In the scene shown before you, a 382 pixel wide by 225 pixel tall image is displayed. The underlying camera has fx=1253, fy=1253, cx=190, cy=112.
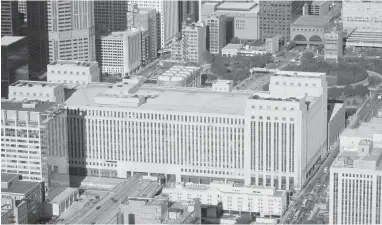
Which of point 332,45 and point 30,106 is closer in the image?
point 30,106

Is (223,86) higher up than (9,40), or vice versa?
(9,40)

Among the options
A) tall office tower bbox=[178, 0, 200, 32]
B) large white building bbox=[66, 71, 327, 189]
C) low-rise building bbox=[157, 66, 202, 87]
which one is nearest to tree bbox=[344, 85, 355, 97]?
low-rise building bbox=[157, 66, 202, 87]

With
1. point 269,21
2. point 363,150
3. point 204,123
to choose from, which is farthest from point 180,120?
point 269,21

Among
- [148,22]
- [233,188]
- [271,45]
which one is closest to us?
[233,188]

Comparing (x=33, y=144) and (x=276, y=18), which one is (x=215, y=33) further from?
(x=33, y=144)

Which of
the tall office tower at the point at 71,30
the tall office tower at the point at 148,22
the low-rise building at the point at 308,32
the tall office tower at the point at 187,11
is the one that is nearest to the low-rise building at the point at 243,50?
the low-rise building at the point at 308,32

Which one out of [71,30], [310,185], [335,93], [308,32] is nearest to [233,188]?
[310,185]

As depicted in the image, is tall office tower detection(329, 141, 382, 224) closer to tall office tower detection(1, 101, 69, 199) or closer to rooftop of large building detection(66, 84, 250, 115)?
rooftop of large building detection(66, 84, 250, 115)
